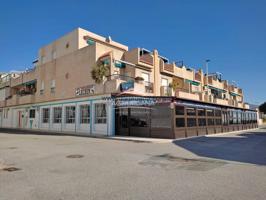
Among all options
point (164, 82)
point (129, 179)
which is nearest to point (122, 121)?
point (164, 82)

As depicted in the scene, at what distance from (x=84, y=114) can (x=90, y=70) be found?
4.94 meters

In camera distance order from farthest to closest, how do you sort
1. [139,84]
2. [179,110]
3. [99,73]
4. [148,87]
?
[148,87] < [139,84] < [99,73] < [179,110]

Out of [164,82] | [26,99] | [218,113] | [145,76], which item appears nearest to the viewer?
[145,76]

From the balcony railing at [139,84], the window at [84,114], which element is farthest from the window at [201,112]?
the window at [84,114]

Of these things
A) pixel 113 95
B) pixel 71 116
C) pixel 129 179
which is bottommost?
pixel 129 179

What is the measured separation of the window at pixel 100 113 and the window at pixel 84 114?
1.50m

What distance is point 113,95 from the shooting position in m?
22.0

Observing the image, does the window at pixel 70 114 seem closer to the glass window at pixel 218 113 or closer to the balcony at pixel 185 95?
the balcony at pixel 185 95

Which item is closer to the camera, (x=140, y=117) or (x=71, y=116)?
(x=140, y=117)

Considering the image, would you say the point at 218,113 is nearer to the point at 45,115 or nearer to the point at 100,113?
the point at 100,113

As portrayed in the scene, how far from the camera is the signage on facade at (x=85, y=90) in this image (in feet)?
77.8

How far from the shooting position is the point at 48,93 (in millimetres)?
31812

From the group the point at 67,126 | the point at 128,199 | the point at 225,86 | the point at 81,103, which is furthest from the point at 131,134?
A: the point at 225,86

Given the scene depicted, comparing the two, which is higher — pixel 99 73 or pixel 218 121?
pixel 99 73
